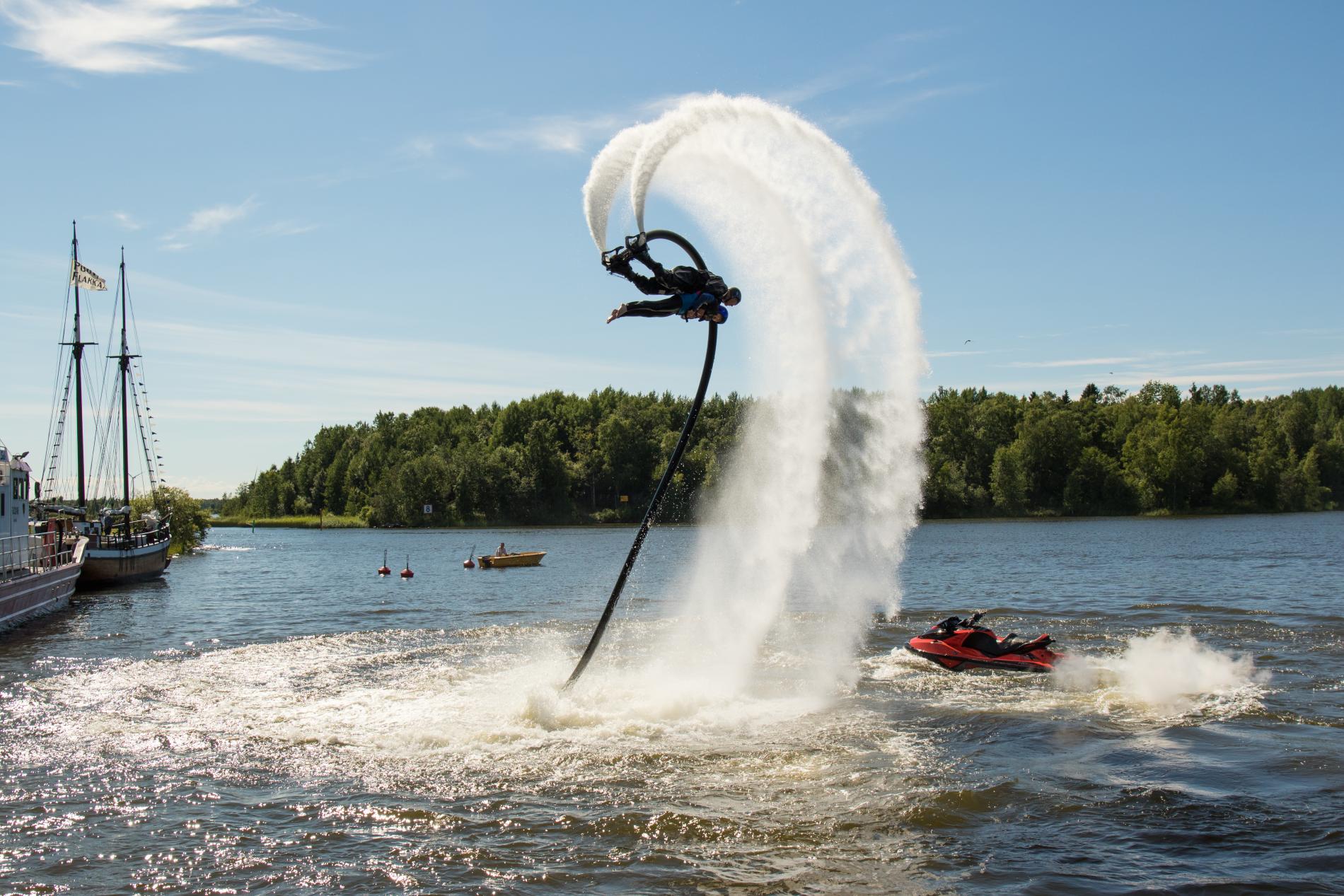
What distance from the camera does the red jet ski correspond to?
24172 millimetres

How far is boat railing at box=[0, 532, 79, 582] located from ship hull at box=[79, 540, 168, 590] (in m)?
5.05

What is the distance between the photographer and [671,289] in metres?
14.2

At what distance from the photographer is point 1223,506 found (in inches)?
5330

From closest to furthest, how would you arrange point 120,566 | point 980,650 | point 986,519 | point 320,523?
point 980,650 → point 120,566 → point 986,519 → point 320,523

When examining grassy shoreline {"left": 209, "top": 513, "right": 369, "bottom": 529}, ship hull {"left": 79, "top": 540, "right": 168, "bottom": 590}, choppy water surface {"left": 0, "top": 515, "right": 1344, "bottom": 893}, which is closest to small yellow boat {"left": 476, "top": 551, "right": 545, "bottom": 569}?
ship hull {"left": 79, "top": 540, "right": 168, "bottom": 590}

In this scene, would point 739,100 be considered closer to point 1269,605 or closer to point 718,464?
point 1269,605

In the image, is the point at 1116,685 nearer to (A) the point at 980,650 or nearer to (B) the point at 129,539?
(A) the point at 980,650

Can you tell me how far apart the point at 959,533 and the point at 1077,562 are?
40.0 metres

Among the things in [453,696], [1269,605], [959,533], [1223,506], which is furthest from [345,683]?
[1223,506]

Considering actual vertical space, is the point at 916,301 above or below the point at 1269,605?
above

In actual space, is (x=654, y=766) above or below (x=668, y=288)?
below

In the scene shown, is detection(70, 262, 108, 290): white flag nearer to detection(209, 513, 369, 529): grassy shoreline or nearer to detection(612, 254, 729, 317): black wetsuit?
detection(612, 254, 729, 317): black wetsuit

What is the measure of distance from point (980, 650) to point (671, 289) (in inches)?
583

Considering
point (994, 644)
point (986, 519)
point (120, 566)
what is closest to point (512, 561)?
point (120, 566)
